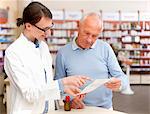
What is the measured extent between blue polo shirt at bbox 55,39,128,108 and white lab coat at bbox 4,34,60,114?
0.47 m

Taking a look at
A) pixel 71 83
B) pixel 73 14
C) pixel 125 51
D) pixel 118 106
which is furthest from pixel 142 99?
pixel 71 83

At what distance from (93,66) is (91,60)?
60 mm

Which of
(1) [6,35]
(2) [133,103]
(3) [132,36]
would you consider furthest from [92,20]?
(3) [132,36]

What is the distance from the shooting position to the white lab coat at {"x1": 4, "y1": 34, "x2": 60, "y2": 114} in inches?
75.0

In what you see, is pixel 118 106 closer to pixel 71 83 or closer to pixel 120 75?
pixel 120 75

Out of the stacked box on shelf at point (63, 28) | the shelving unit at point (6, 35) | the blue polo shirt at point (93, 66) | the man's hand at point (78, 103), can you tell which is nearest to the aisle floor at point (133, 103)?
the shelving unit at point (6, 35)

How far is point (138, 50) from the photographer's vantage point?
37.7 ft

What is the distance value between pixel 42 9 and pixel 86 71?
77 centimetres

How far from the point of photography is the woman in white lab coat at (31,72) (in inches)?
75.4

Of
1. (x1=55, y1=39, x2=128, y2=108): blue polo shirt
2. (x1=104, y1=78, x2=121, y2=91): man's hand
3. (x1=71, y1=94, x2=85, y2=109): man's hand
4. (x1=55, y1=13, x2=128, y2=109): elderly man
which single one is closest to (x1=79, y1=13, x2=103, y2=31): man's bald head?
(x1=55, y1=13, x2=128, y2=109): elderly man

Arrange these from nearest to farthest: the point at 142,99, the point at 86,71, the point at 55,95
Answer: the point at 55,95 → the point at 86,71 → the point at 142,99

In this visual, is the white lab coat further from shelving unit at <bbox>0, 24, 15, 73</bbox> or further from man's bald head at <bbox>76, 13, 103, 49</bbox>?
shelving unit at <bbox>0, 24, 15, 73</bbox>

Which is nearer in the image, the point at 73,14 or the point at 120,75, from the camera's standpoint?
the point at 120,75

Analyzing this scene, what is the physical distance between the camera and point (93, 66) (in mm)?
2535
